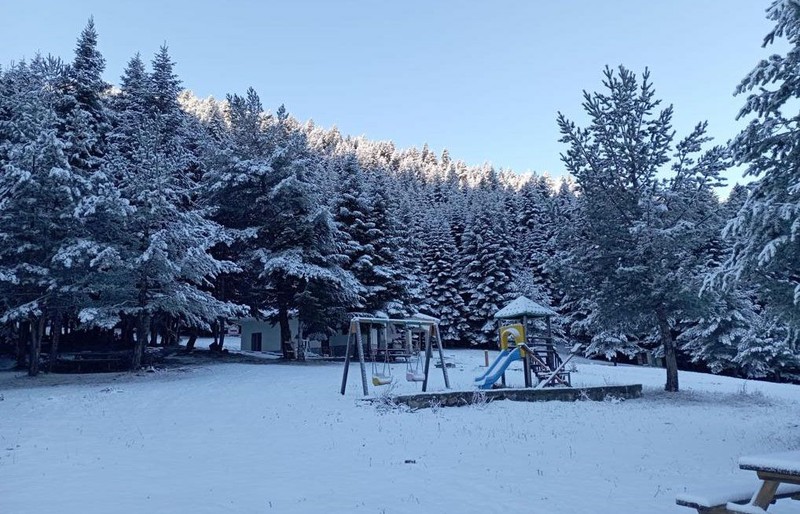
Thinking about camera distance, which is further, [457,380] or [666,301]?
[457,380]

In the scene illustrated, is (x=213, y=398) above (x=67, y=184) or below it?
below

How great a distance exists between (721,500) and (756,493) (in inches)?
13.9

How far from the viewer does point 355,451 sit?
34.1 feet

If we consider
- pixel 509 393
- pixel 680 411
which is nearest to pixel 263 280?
pixel 509 393

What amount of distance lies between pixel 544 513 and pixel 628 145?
18285 mm

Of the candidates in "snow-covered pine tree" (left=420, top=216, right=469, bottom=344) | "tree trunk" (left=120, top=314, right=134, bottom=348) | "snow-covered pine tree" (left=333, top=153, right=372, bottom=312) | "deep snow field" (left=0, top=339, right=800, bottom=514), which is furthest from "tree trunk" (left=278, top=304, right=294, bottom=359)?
"snow-covered pine tree" (left=420, top=216, right=469, bottom=344)

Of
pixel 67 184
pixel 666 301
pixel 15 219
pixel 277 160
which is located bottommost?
pixel 666 301

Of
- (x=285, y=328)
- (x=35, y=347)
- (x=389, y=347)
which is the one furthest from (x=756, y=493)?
(x=389, y=347)

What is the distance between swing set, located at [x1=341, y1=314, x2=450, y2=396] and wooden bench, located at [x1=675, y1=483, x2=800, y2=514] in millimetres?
13114

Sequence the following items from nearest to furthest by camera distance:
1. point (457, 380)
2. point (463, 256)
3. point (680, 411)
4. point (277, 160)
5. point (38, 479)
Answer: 1. point (38, 479)
2. point (680, 411)
3. point (457, 380)
4. point (277, 160)
5. point (463, 256)

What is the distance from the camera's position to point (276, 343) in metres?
46.7

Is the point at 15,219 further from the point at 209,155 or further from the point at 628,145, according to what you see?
the point at 628,145

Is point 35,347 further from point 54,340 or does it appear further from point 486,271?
point 486,271

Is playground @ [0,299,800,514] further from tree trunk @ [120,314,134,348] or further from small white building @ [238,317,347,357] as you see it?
small white building @ [238,317,347,357]
